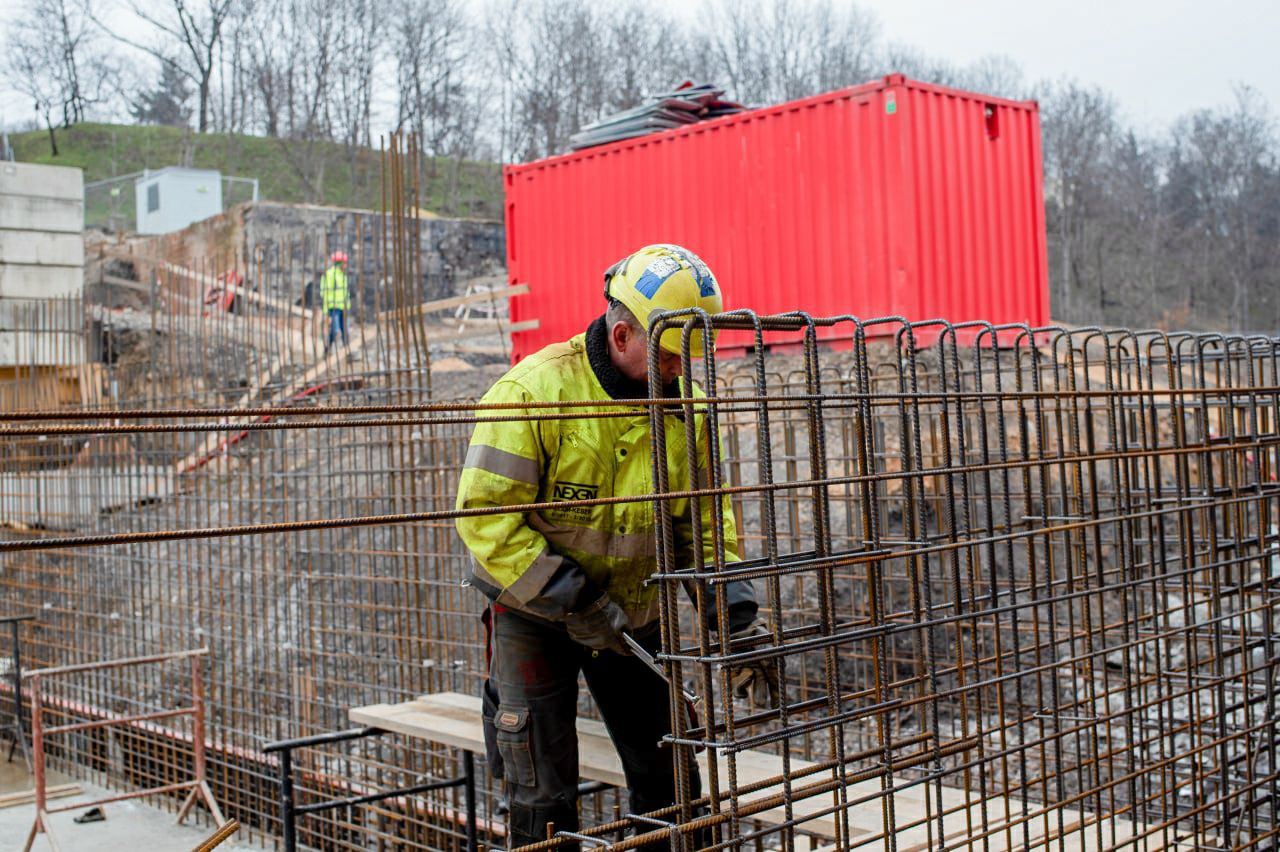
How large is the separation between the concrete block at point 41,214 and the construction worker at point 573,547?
15.5 m

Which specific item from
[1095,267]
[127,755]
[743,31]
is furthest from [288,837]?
[743,31]

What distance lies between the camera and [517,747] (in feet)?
11.2

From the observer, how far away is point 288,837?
5.27 m

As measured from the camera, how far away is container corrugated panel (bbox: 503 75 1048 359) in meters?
10.3

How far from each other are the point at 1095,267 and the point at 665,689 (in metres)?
38.5

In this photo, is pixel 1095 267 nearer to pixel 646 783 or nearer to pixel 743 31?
pixel 743 31

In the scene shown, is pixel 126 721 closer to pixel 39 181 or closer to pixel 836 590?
pixel 836 590

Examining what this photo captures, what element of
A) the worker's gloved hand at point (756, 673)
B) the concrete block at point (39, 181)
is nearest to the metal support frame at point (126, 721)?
the worker's gloved hand at point (756, 673)

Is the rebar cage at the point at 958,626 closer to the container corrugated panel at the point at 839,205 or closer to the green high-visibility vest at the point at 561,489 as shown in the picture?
the green high-visibility vest at the point at 561,489

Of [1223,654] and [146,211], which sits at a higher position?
[146,211]

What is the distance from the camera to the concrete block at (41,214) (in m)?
16.2

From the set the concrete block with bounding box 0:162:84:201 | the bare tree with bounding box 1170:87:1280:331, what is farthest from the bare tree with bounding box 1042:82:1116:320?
the concrete block with bounding box 0:162:84:201

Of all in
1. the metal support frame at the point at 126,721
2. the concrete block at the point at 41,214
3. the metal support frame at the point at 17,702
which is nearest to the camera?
the metal support frame at the point at 126,721

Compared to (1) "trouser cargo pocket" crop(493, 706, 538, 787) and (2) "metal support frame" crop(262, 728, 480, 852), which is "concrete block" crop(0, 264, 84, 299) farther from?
(1) "trouser cargo pocket" crop(493, 706, 538, 787)
